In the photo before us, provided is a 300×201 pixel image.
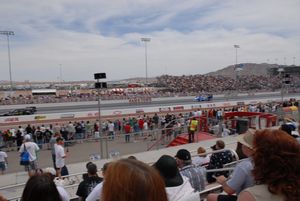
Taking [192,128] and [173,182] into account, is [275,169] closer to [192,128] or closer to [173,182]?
[173,182]

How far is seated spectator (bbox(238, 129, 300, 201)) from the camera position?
2311 millimetres

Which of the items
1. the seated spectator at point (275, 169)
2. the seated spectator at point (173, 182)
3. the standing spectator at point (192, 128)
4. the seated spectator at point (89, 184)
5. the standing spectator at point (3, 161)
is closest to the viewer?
the seated spectator at point (275, 169)

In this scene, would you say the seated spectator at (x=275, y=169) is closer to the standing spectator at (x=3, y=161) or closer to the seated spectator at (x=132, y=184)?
the seated spectator at (x=132, y=184)

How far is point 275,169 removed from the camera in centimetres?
244

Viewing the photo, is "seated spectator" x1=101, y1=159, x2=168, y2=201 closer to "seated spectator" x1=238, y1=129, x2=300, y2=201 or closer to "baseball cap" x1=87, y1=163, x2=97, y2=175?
"seated spectator" x1=238, y1=129, x2=300, y2=201

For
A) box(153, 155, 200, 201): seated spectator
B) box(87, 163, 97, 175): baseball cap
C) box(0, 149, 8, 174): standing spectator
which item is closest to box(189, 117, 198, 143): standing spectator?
box(0, 149, 8, 174): standing spectator

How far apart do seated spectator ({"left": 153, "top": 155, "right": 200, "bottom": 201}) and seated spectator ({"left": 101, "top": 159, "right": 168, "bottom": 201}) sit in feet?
4.50

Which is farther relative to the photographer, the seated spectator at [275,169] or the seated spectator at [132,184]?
the seated spectator at [275,169]

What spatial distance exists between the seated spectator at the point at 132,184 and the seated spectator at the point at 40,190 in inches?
29.2

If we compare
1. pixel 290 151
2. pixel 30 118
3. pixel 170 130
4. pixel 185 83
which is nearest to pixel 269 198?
pixel 290 151

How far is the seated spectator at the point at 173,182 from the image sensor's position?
3225mm

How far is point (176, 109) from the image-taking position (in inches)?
1585

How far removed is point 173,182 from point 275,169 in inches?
44.9

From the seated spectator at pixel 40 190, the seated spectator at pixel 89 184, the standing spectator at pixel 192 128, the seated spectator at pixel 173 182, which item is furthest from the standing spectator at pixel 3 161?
the seated spectator at pixel 40 190
